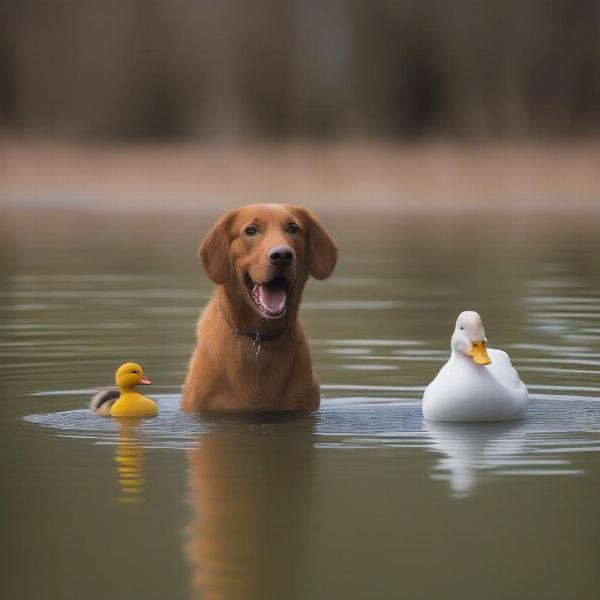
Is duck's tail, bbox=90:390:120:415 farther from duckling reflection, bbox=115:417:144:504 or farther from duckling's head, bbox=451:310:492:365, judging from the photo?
duckling's head, bbox=451:310:492:365

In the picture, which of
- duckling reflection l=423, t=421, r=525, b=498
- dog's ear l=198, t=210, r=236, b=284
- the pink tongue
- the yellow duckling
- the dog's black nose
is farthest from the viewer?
the yellow duckling

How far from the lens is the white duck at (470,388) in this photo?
33.8 ft

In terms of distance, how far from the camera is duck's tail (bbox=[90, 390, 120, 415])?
10.8m

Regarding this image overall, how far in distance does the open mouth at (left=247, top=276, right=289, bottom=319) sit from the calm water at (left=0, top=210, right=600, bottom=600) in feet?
1.85

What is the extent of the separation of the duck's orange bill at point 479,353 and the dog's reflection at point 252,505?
0.89 metres

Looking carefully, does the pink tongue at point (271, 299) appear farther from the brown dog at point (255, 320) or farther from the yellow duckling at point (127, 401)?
the yellow duckling at point (127, 401)

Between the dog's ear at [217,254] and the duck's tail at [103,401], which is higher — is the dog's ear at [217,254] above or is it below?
A: above

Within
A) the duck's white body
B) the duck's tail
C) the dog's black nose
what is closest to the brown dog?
the dog's black nose

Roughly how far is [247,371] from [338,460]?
4.69 ft

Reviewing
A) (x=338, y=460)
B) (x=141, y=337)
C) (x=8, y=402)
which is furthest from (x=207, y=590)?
(x=141, y=337)

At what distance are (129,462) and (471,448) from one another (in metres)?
1.60

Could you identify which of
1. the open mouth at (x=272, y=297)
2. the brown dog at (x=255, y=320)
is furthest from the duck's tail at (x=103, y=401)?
the open mouth at (x=272, y=297)

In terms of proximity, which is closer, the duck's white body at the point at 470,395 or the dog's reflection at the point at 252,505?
the dog's reflection at the point at 252,505

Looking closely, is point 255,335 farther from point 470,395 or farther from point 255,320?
point 470,395
